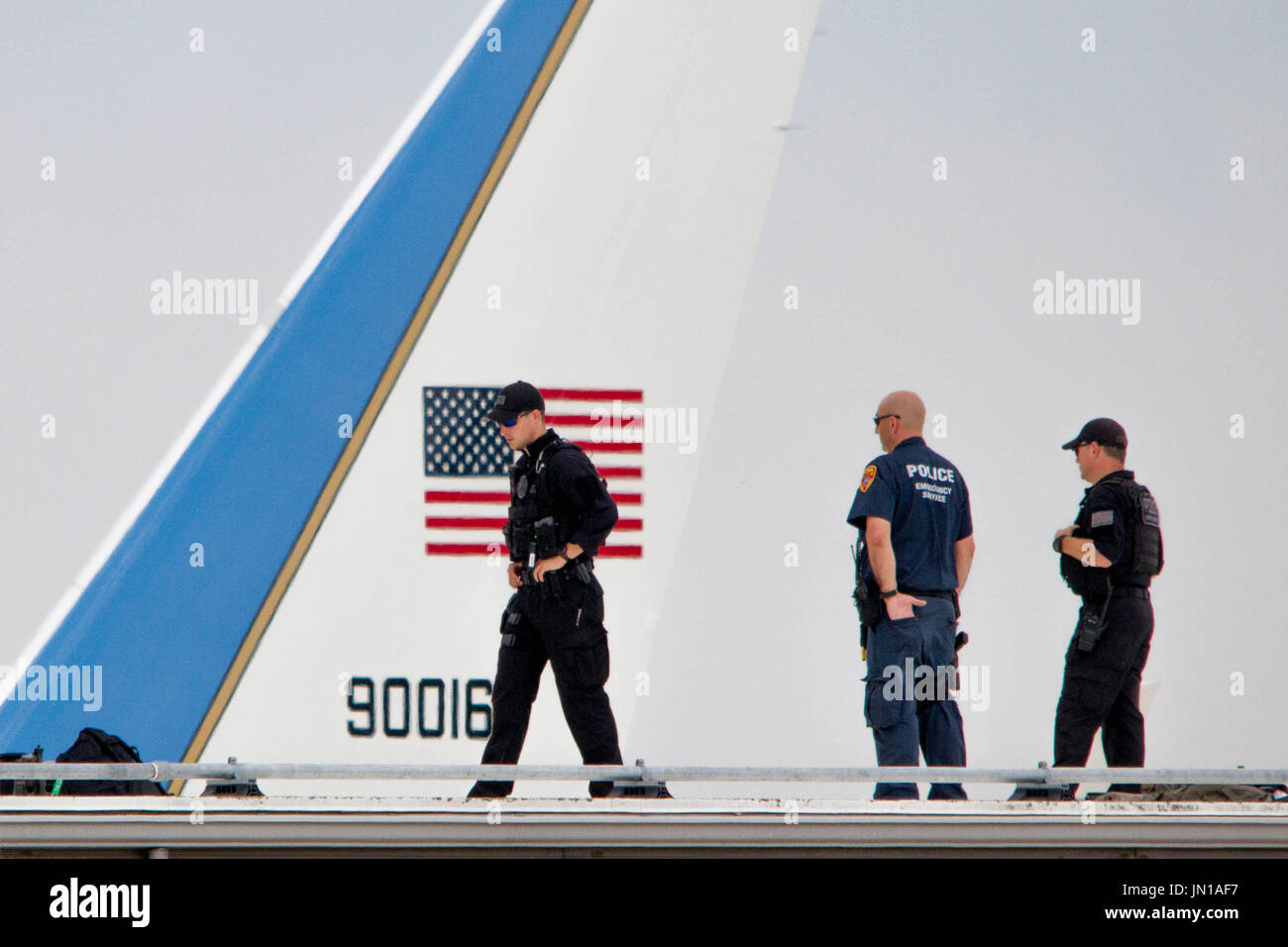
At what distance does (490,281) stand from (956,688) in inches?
69.1

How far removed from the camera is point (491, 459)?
344 cm

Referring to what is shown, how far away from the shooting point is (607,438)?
11.6 feet

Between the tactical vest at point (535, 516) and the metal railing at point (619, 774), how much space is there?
106cm

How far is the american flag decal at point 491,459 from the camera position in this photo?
3352 mm

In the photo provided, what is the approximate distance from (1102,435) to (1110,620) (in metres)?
0.58

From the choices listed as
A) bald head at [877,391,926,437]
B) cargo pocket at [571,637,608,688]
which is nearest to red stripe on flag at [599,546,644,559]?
cargo pocket at [571,637,608,688]

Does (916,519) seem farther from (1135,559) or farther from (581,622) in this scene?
(581,622)

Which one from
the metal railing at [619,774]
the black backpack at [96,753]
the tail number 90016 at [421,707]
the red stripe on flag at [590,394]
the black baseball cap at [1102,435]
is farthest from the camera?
→ the black baseball cap at [1102,435]

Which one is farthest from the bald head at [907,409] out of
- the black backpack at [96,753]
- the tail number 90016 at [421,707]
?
the black backpack at [96,753]

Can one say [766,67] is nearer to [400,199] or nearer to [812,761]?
[400,199]

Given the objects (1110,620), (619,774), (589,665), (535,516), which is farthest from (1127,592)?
(619,774)

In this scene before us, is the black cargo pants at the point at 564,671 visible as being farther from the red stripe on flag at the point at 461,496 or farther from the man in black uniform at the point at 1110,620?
the man in black uniform at the point at 1110,620

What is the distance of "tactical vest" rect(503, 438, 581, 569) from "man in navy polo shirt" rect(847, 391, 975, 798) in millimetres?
876
